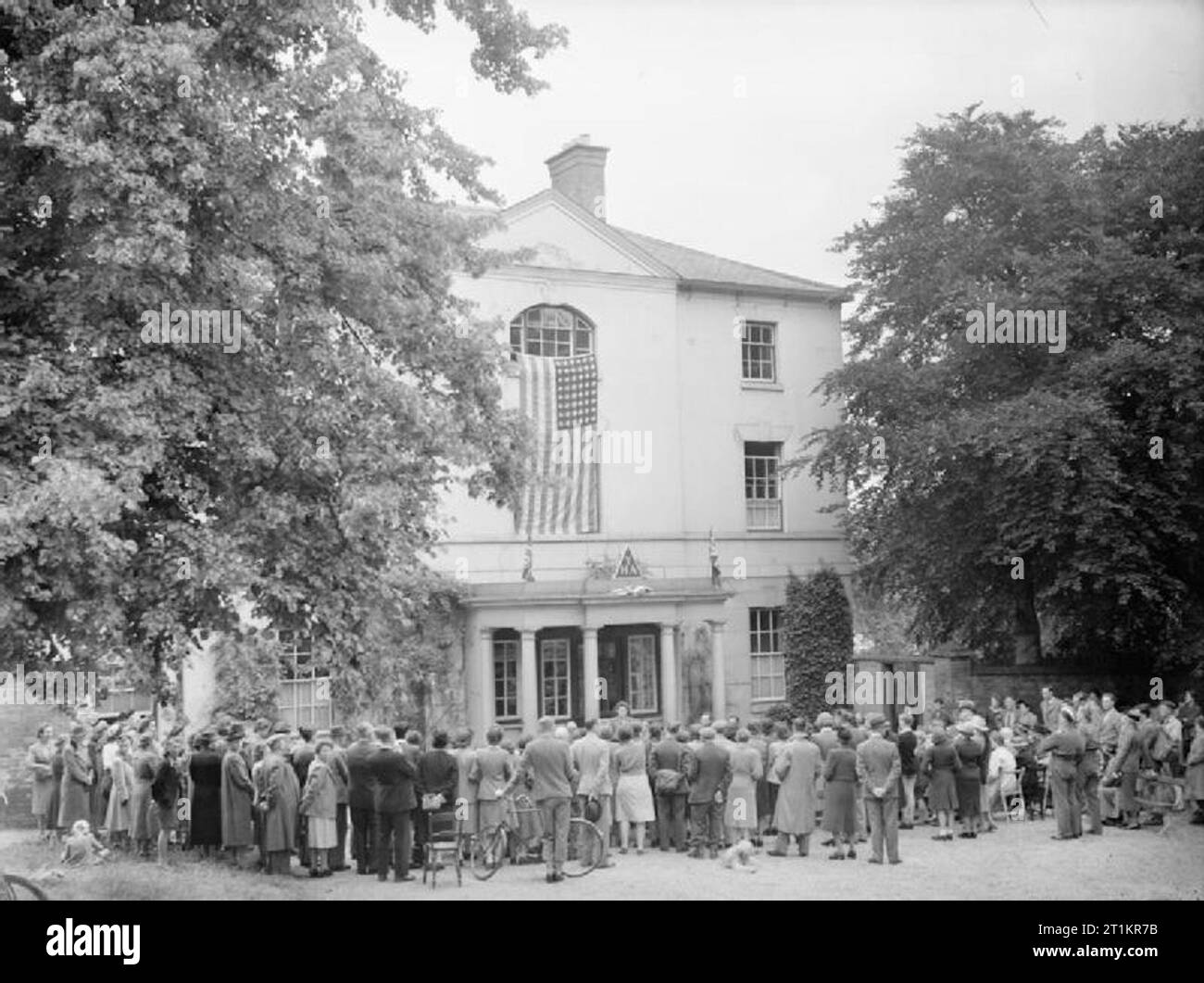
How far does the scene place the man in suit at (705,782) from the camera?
54.5 feet

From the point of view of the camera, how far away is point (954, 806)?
18.2 metres

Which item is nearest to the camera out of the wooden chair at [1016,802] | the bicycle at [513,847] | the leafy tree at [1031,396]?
the bicycle at [513,847]

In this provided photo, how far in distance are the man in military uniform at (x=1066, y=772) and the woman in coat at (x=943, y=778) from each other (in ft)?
3.87

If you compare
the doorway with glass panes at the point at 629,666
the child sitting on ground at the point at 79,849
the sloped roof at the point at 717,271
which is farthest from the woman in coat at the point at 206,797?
the sloped roof at the point at 717,271

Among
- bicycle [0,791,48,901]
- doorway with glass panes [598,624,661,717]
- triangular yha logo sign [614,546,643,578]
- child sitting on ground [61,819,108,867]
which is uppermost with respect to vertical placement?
triangular yha logo sign [614,546,643,578]

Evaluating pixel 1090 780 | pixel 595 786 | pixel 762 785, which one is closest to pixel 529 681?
pixel 762 785

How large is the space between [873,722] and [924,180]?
15.0 meters

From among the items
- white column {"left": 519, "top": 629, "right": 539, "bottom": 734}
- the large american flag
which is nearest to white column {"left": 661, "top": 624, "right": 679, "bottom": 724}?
white column {"left": 519, "top": 629, "right": 539, "bottom": 734}

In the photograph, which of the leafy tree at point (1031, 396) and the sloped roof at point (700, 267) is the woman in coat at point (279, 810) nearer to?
the leafy tree at point (1031, 396)

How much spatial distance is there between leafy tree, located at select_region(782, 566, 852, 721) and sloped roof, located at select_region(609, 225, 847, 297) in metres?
6.69

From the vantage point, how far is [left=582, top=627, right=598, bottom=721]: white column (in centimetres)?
2602

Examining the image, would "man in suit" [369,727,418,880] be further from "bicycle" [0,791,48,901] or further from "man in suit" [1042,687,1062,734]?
"man in suit" [1042,687,1062,734]

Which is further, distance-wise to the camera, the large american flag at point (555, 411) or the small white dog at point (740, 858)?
the large american flag at point (555, 411)
